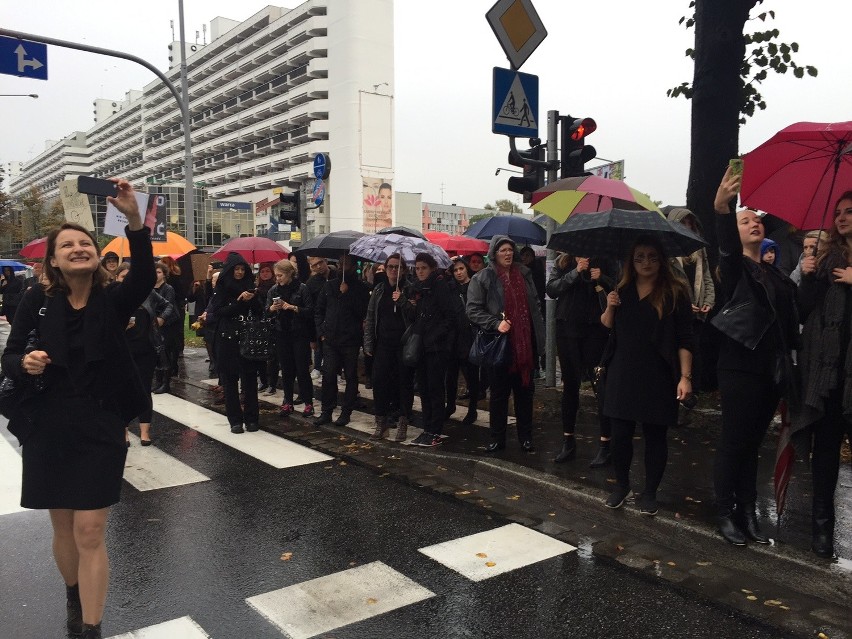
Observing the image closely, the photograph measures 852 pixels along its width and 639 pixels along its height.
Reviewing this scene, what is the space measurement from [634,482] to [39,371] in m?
4.36

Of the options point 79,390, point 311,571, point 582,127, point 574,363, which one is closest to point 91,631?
point 79,390

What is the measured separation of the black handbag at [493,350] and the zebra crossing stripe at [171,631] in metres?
3.63

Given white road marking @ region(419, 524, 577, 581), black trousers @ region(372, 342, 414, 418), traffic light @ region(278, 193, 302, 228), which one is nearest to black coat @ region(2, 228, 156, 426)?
white road marking @ region(419, 524, 577, 581)

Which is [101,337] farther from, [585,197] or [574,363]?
[585,197]

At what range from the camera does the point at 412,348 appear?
7.01m

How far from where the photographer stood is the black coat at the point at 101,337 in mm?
3234

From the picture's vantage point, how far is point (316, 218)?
89.4m

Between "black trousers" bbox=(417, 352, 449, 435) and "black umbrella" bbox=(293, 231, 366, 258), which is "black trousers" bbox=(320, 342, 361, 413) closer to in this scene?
"black trousers" bbox=(417, 352, 449, 435)

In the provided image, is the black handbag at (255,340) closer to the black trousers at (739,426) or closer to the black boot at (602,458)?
the black boot at (602,458)

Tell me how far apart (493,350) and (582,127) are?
3.56 metres

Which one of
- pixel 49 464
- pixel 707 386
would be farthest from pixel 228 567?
pixel 707 386

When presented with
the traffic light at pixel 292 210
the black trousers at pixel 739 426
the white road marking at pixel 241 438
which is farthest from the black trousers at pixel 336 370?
the traffic light at pixel 292 210

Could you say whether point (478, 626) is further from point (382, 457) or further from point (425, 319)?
point (425, 319)

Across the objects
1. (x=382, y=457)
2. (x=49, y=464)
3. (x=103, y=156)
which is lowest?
(x=382, y=457)
